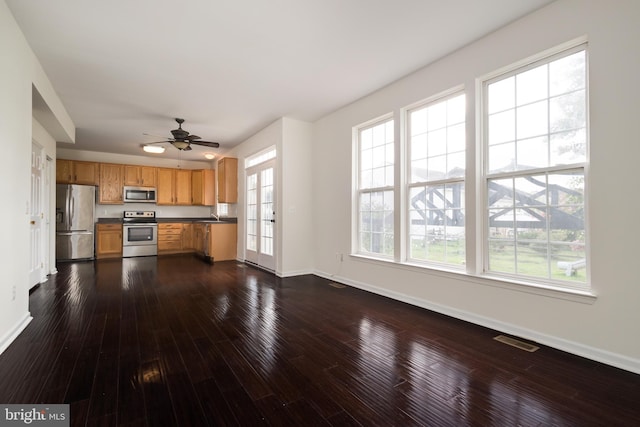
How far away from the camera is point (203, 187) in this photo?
8.43m

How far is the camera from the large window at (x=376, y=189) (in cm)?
400

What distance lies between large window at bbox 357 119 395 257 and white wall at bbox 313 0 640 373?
887mm

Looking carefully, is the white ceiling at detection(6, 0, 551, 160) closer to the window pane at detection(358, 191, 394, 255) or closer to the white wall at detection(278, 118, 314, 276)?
the white wall at detection(278, 118, 314, 276)

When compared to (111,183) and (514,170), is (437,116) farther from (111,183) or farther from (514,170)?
(111,183)

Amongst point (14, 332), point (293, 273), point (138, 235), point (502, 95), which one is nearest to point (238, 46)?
point (502, 95)

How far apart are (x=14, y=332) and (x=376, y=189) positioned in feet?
13.3

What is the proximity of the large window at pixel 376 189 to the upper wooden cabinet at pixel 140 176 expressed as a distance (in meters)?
6.31

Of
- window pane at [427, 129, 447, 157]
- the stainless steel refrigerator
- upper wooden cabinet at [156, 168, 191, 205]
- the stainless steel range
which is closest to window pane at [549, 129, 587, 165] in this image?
window pane at [427, 129, 447, 157]

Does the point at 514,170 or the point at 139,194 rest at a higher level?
the point at 139,194

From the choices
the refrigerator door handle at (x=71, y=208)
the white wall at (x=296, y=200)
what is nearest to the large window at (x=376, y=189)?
the white wall at (x=296, y=200)

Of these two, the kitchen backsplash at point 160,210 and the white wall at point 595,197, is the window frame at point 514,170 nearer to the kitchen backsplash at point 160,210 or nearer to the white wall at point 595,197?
the white wall at point 595,197

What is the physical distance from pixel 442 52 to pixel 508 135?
3.73 feet

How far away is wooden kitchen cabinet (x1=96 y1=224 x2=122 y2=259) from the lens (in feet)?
23.3

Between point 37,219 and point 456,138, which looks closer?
point 456,138
